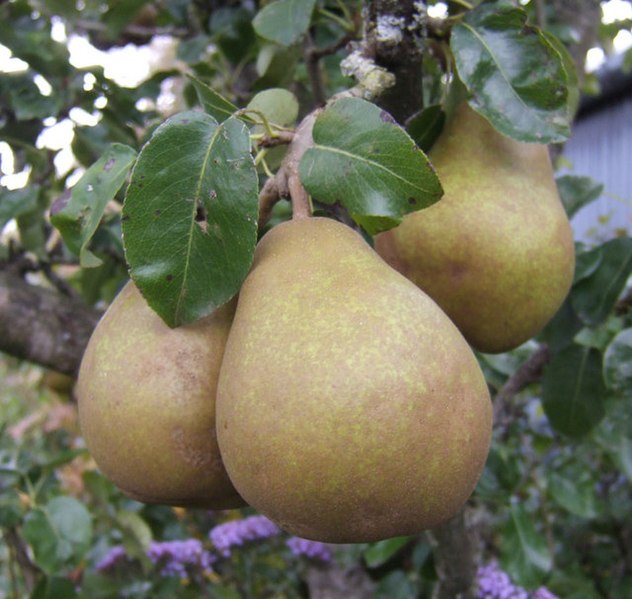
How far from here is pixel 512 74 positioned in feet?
2.50

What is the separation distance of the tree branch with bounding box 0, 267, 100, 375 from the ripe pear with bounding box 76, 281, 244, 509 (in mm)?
595

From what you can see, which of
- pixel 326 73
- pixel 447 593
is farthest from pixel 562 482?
pixel 326 73

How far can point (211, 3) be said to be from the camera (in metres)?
1.62

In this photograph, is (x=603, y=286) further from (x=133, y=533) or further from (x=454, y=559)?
(x=133, y=533)

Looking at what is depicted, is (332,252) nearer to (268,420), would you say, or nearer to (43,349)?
(268,420)

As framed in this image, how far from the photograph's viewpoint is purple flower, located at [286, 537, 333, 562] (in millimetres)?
1457

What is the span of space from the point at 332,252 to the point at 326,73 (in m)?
1.01

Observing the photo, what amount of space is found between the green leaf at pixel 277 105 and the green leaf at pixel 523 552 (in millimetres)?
838

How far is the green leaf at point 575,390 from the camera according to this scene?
1.15 metres

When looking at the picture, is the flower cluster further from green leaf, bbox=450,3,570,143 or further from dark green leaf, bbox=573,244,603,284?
green leaf, bbox=450,3,570,143

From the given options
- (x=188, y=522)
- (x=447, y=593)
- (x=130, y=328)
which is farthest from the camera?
(x=188, y=522)

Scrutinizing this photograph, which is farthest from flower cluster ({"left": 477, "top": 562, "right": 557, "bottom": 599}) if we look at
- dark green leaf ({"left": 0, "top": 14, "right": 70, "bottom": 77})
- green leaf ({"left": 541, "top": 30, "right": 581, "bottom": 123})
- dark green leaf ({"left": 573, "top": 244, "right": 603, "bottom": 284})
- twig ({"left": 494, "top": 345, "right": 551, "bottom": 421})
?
dark green leaf ({"left": 0, "top": 14, "right": 70, "bottom": 77})

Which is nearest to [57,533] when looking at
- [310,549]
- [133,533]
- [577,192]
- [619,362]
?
[133,533]

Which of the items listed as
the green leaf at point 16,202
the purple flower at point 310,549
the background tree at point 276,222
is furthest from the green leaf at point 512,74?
the purple flower at point 310,549
